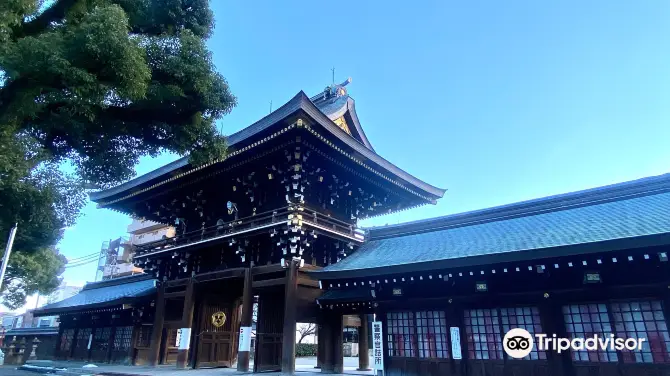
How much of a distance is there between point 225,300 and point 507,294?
13806 millimetres

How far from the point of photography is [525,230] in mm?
13461

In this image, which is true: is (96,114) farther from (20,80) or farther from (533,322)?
(533,322)

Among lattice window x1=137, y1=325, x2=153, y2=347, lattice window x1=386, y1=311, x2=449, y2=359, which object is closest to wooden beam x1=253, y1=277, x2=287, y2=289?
lattice window x1=386, y1=311, x2=449, y2=359

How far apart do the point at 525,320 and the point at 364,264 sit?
17.9 feet

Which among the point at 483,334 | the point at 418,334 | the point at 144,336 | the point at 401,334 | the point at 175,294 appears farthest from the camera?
the point at 144,336

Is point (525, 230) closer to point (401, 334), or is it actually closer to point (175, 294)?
point (401, 334)

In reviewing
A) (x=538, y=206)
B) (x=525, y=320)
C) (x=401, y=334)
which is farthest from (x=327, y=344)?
(x=538, y=206)

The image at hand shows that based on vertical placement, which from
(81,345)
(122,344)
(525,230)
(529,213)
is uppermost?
(529,213)

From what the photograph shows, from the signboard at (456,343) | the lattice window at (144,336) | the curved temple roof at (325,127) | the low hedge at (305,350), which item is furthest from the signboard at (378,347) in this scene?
the low hedge at (305,350)

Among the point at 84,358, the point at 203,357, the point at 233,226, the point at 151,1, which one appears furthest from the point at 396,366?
the point at 84,358

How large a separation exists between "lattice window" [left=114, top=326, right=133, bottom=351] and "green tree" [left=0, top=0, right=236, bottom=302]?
13.6m

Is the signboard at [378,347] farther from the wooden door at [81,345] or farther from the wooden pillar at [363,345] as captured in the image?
the wooden door at [81,345]

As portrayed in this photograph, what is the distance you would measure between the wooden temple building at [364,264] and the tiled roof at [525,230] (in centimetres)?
6

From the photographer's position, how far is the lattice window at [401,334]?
13383mm
